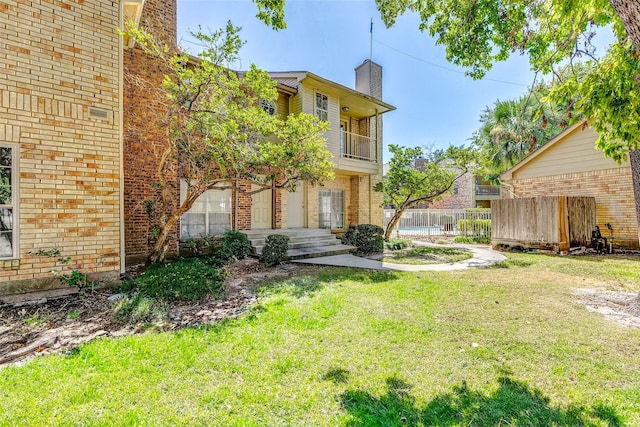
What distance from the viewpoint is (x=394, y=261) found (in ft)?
32.1

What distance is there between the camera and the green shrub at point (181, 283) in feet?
17.5

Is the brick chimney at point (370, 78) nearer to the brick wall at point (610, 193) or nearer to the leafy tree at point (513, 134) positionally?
the leafy tree at point (513, 134)

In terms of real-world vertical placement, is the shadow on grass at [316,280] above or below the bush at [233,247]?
below

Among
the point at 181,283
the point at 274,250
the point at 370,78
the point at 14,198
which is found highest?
the point at 370,78

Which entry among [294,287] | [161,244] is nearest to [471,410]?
[294,287]

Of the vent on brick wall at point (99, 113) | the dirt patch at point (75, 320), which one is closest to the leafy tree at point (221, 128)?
the vent on brick wall at point (99, 113)

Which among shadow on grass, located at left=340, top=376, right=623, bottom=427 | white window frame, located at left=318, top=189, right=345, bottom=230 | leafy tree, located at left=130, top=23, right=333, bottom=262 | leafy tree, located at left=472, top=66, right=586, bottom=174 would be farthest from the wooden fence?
shadow on grass, located at left=340, top=376, right=623, bottom=427

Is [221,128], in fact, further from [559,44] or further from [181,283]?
[559,44]

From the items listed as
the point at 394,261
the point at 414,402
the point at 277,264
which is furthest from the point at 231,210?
the point at 414,402

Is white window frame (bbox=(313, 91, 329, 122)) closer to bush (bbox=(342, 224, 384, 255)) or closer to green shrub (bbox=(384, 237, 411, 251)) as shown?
bush (bbox=(342, 224, 384, 255))

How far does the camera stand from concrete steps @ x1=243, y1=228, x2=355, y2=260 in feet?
33.2

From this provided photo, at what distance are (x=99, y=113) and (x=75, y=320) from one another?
12.1ft

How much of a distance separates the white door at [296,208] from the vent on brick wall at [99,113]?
769 centimetres

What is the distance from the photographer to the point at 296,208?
43.2 ft
